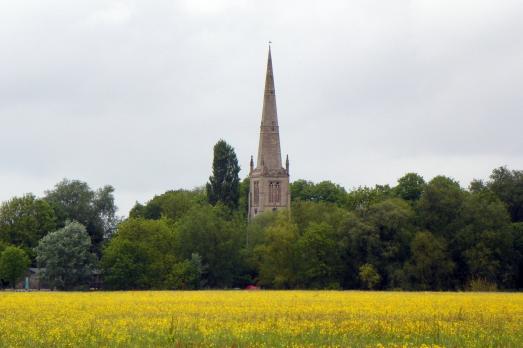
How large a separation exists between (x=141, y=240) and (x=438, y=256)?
34084 millimetres

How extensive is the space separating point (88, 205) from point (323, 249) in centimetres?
4998

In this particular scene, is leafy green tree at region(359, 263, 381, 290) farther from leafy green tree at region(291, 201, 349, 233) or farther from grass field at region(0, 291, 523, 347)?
grass field at region(0, 291, 523, 347)

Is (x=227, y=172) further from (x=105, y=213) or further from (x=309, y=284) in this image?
(x=309, y=284)

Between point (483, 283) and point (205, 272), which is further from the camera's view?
point (205, 272)

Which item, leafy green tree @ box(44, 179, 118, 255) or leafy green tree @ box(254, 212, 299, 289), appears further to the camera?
leafy green tree @ box(44, 179, 118, 255)

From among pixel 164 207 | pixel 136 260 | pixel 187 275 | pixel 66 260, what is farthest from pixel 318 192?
pixel 66 260

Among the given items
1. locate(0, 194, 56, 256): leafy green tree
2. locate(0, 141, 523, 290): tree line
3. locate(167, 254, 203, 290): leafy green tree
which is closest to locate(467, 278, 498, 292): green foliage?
locate(0, 141, 523, 290): tree line

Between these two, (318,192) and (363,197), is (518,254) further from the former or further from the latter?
(318,192)

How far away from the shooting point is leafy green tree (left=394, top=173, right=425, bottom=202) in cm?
14250

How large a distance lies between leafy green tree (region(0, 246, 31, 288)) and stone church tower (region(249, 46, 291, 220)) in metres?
65.7

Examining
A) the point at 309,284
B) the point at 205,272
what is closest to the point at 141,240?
the point at 205,272

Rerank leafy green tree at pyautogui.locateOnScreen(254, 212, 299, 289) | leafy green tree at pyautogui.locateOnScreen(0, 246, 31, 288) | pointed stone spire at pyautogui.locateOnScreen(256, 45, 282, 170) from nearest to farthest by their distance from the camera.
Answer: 1. leafy green tree at pyautogui.locateOnScreen(0, 246, 31, 288)
2. leafy green tree at pyautogui.locateOnScreen(254, 212, 299, 289)
3. pointed stone spire at pyautogui.locateOnScreen(256, 45, 282, 170)

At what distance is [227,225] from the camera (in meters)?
120

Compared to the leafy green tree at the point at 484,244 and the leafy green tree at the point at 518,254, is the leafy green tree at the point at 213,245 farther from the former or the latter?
the leafy green tree at the point at 518,254
